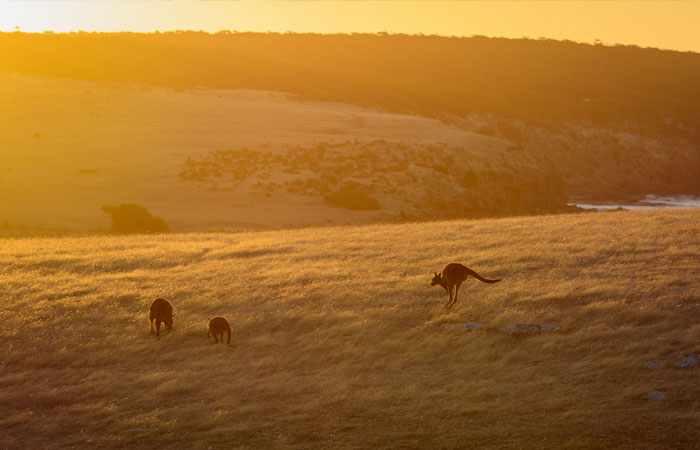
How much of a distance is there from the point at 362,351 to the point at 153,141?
5743cm

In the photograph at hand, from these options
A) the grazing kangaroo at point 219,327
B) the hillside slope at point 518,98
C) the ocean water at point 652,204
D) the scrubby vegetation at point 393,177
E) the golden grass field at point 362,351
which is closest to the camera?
the golden grass field at point 362,351

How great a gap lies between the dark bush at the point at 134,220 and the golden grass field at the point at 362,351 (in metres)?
18.3

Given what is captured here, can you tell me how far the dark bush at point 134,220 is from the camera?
44688 millimetres

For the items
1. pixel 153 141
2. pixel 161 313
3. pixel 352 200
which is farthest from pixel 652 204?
pixel 161 313

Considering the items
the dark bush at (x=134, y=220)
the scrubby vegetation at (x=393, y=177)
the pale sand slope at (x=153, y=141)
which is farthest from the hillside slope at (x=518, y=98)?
the dark bush at (x=134, y=220)

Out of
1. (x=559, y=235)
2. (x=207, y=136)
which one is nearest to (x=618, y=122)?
(x=207, y=136)

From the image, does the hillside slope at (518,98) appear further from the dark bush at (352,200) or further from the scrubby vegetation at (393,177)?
the dark bush at (352,200)

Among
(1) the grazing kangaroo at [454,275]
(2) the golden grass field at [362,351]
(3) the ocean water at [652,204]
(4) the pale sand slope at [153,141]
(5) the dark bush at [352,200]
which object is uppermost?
(4) the pale sand slope at [153,141]

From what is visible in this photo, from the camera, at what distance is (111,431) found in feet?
43.4

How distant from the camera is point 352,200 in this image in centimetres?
5516

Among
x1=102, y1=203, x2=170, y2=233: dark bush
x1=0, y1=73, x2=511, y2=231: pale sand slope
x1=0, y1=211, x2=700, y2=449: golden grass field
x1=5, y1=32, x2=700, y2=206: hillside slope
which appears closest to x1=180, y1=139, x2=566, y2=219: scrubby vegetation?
x1=0, y1=73, x2=511, y2=231: pale sand slope

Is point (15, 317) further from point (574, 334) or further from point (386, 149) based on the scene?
point (386, 149)

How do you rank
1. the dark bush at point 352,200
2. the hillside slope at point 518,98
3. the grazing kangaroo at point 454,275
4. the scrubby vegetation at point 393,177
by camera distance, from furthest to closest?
the hillside slope at point 518,98
the scrubby vegetation at point 393,177
the dark bush at point 352,200
the grazing kangaroo at point 454,275

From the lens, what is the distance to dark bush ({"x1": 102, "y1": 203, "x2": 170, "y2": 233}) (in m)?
44.7
